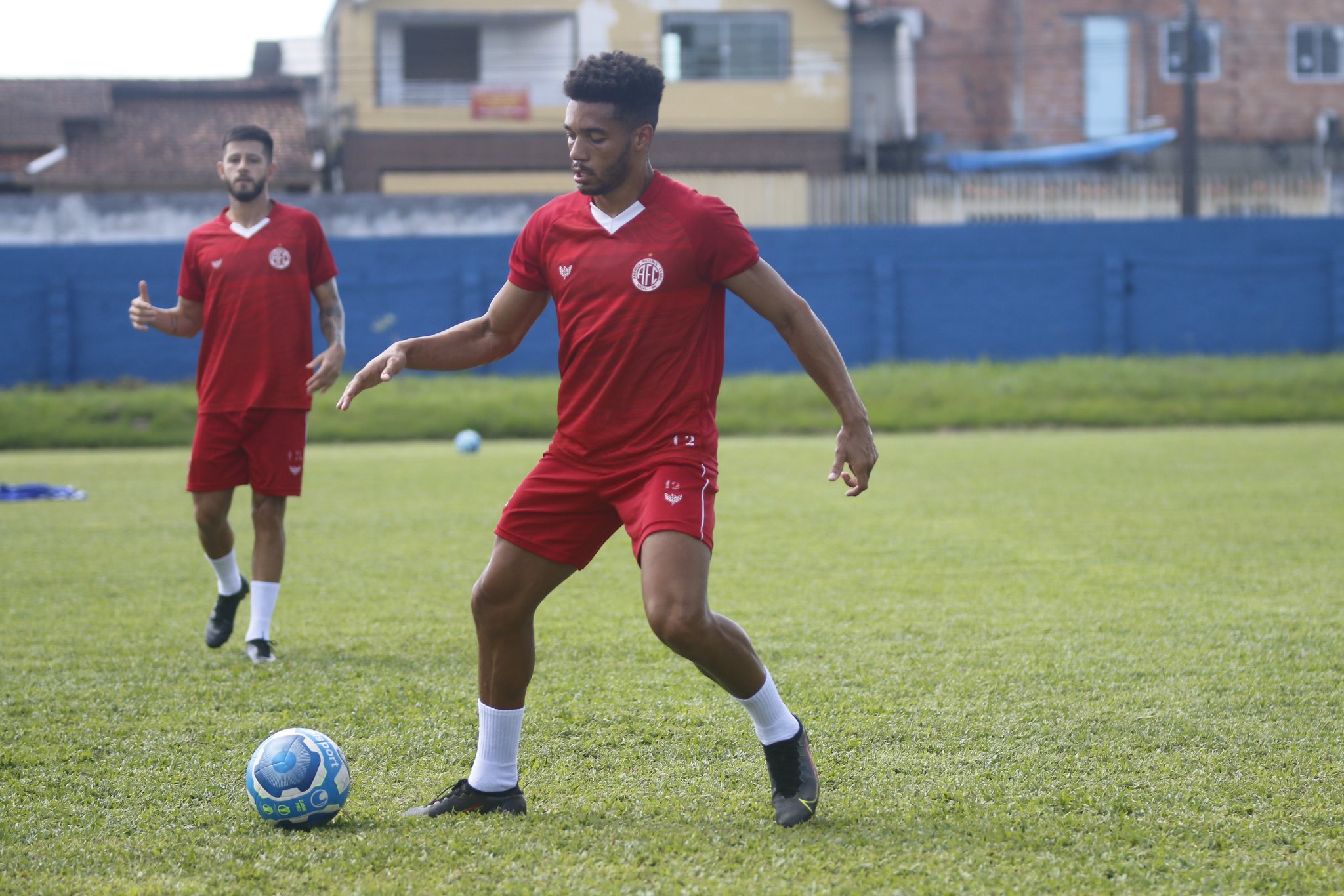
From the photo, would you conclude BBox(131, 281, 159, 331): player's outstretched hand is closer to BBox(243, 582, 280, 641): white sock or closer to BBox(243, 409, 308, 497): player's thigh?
BBox(243, 409, 308, 497): player's thigh

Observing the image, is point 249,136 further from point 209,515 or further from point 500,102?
point 500,102

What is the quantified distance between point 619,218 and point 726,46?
27.3 m

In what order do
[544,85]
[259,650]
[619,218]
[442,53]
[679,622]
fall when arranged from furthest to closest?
[442,53]
[544,85]
[259,650]
[619,218]
[679,622]

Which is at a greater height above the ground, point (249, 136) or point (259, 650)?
point (249, 136)

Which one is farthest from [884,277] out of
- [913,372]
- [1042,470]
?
[1042,470]

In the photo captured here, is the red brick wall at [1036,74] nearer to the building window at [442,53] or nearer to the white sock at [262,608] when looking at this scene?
the building window at [442,53]

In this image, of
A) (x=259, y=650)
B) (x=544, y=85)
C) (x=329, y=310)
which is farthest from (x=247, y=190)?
(x=544, y=85)

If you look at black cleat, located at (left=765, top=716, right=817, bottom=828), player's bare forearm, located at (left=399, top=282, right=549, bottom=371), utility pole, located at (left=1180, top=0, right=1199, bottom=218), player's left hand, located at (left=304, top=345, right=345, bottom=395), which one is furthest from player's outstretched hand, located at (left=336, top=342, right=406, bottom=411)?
utility pole, located at (left=1180, top=0, right=1199, bottom=218)

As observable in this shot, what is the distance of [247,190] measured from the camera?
6344mm

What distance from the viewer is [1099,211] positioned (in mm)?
25453

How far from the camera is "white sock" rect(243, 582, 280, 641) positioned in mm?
6125

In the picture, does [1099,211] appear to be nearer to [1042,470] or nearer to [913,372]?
[913,372]

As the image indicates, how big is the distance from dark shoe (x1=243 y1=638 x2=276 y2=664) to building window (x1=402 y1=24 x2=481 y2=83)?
1016 inches

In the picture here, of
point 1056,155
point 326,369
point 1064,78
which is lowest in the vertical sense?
point 326,369
